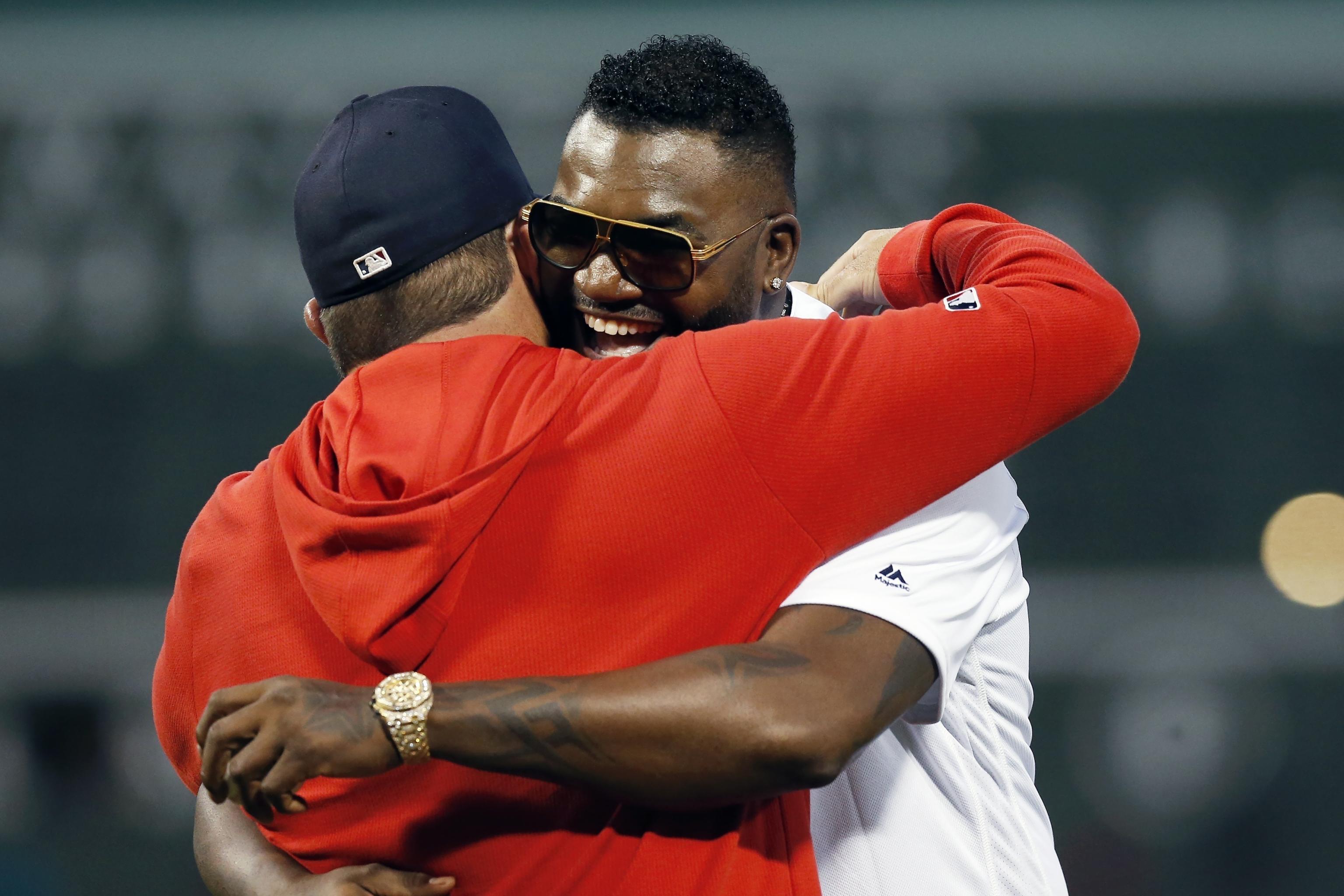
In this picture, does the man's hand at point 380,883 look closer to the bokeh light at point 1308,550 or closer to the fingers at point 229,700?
the fingers at point 229,700

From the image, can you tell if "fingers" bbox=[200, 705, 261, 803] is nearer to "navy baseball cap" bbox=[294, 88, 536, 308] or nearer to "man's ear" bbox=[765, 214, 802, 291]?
"navy baseball cap" bbox=[294, 88, 536, 308]

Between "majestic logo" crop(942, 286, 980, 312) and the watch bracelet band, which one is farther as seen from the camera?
"majestic logo" crop(942, 286, 980, 312)

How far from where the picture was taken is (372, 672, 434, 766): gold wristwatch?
1354 millimetres

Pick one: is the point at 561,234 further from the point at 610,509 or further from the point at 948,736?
the point at 948,736

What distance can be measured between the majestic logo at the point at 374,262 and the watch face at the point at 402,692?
0.67 metres

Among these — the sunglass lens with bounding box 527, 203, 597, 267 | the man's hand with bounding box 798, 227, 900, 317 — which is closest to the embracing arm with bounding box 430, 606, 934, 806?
the sunglass lens with bounding box 527, 203, 597, 267

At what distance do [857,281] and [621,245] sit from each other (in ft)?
1.78

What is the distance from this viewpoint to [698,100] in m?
2.12

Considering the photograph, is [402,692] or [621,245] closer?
[402,692]

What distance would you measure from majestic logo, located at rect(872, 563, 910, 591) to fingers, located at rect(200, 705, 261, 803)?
2.51 feet

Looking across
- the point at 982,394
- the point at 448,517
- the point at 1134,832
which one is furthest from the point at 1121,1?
the point at 448,517

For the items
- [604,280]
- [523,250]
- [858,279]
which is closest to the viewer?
[523,250]

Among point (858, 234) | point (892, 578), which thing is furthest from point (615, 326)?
point (858, 234)

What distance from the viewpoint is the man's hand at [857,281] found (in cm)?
235
